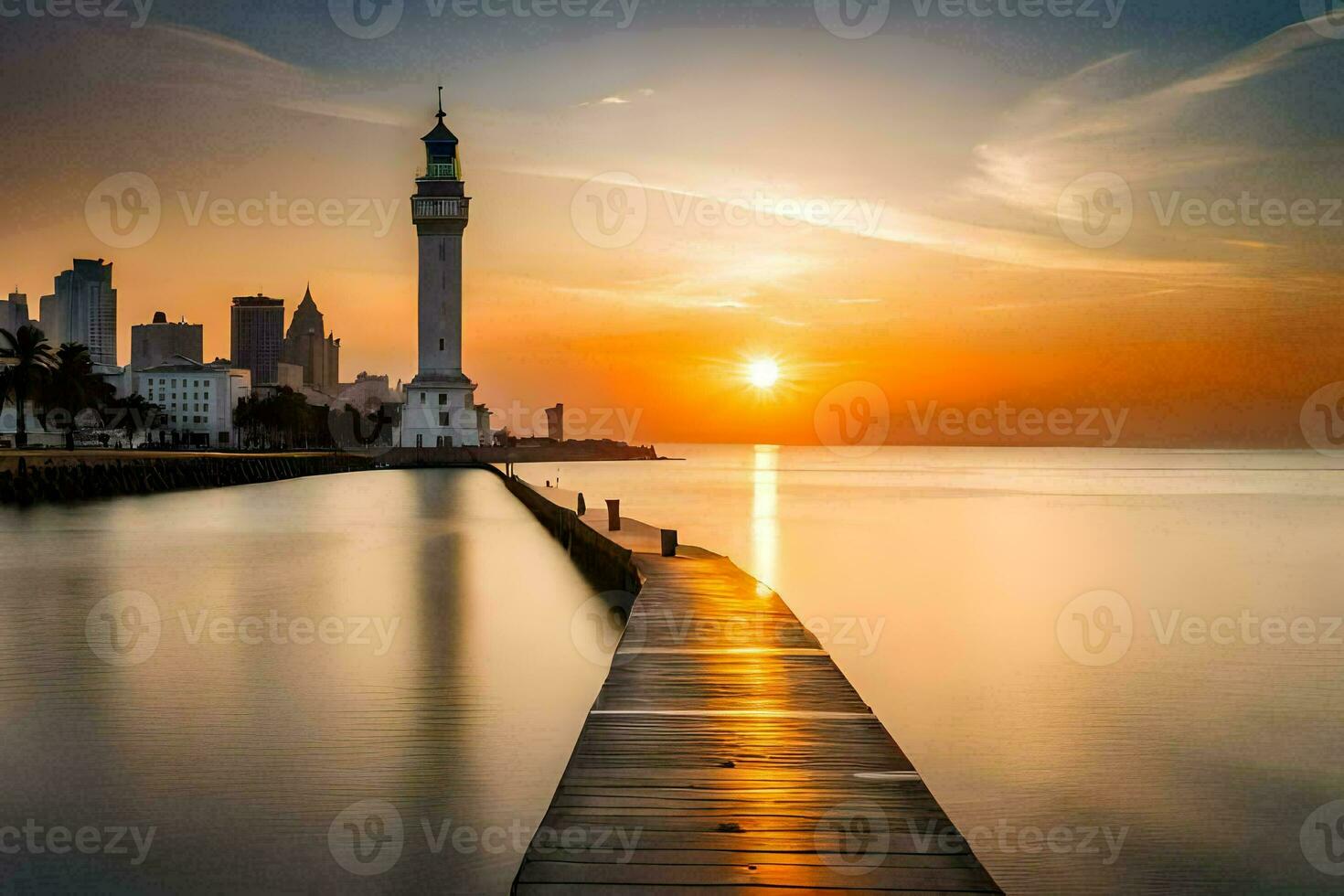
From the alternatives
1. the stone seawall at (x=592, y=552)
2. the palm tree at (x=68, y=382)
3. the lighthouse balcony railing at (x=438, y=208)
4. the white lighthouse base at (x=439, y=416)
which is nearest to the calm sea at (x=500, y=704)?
the stone seawall at (x=592, y=552)

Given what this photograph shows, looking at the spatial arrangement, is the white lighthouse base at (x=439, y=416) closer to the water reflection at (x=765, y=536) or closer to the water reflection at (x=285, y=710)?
the water reflection at (x=765, y=536)

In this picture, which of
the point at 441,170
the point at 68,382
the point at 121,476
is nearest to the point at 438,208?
the point at 441,170

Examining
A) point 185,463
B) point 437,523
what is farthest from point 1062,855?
point 185,463

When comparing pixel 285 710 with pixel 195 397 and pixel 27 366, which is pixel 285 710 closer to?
pixel 27 366

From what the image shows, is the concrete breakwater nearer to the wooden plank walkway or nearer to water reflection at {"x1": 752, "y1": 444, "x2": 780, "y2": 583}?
water reflection at {"x1": 752, "y1": 444, "x2": 780, "y2": 583}

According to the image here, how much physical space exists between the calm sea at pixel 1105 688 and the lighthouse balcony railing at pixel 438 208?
73033mm

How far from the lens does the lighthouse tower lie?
101375 mm

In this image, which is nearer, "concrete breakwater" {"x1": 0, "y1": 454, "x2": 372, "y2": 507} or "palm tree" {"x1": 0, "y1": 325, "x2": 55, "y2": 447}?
"concrete breakwater" {"x1": 0, "y1": 454, "x2": 372, "y2": 507}

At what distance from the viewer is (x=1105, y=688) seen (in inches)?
594

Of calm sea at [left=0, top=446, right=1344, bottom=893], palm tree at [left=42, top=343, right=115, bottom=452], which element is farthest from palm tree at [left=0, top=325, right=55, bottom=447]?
calm sea at [left=0, top=446, right=1344, bottom=893]

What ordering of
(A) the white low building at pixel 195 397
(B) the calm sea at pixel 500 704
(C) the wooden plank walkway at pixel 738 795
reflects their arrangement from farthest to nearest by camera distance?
(A) the white low building at pixel 195 397
(B) the calm sea at pixel 500 704
(C) the wooden plank walkway at pixel 738 795

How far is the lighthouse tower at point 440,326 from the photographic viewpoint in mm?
101375

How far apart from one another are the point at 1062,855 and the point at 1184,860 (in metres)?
1.02

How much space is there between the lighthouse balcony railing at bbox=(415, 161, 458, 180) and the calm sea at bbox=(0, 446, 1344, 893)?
79.9 metres
